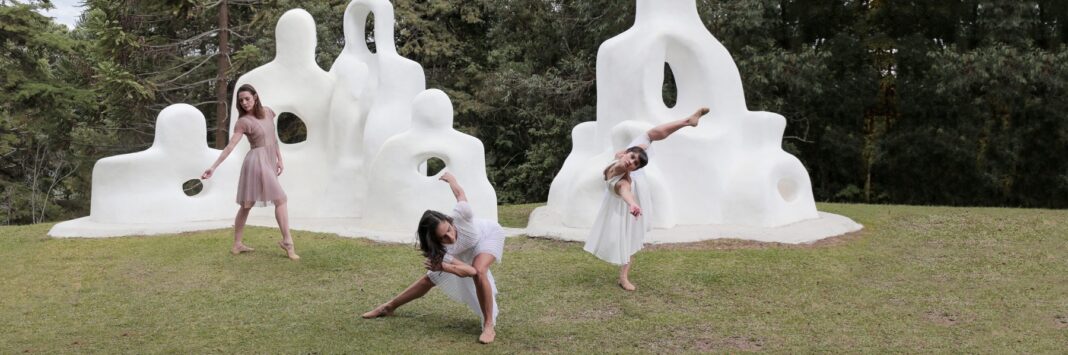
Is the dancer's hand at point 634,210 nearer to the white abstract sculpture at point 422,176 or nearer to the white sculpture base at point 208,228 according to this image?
the white sculpture base at point 208,228

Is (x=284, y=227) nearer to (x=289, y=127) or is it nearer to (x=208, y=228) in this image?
(x=208, y=228)

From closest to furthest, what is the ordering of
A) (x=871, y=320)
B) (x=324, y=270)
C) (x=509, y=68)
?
1. (x=871, y=320)
2. (x=324, y=270)
3. (x=509, y=68)

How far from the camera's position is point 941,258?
9062 millimetres

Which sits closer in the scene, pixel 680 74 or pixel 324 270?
pixel 324 270

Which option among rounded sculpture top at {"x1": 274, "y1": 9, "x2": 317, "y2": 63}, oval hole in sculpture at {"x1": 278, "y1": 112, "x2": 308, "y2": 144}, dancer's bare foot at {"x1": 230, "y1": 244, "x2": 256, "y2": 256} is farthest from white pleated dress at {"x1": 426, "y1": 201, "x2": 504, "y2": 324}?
oval hole in sculpture at {"x1": 278, "y1": 112, "x2": 308, "y2": 144}

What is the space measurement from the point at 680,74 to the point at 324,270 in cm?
561

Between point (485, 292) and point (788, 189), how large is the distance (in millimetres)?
7114

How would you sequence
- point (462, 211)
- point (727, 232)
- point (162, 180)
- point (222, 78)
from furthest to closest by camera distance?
1. point (222, 78)
2. point (162, 180)
3. point (727, 232)
4. point (462, 211)

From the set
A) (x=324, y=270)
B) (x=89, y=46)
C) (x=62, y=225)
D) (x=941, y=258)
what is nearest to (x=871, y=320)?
(x=941, y=258)

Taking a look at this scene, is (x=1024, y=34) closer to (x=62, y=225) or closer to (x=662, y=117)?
(x=662, y=117)

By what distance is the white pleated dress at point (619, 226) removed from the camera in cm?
728

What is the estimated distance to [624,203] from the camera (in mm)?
7246

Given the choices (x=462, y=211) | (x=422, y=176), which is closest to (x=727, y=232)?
(x=422, y=176)

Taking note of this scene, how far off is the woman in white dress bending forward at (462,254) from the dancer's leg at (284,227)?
2.40 m
